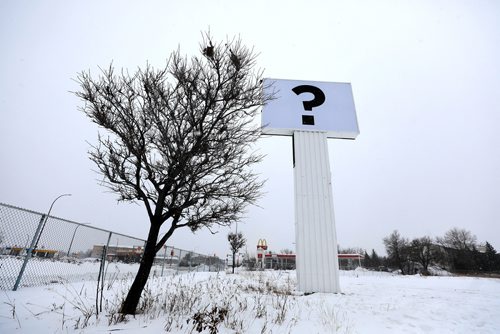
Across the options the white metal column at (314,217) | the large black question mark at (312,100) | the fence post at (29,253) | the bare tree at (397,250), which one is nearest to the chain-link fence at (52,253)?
the fence post at (29,253)

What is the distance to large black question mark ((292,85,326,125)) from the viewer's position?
33.1 ft

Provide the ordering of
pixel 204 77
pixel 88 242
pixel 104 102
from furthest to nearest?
pixel 88 242
pixel 204 77
pixel 104 102

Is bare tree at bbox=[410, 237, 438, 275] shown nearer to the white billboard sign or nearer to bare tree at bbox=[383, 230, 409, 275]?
Answer: bare tree at bbox=[383, 230, 409, 275]

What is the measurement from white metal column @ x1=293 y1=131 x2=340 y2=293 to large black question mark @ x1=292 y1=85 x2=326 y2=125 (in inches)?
24.2

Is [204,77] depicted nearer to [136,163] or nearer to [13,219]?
[136,163]

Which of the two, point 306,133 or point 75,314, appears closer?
point 75,314

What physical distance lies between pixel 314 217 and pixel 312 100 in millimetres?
5228

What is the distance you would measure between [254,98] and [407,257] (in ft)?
176

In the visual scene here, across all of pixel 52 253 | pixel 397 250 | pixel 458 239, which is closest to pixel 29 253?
pixel 52 253

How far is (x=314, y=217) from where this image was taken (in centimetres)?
880

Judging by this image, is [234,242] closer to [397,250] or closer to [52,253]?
[52,253]

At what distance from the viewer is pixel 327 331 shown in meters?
3.75

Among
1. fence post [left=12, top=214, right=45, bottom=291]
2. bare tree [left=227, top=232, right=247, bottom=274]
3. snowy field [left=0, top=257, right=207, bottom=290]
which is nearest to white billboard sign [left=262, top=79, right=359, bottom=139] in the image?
snowy field [left=0, top=257, right=207, bottom=290]

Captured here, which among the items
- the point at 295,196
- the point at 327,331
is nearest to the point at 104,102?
the point at 327,331
